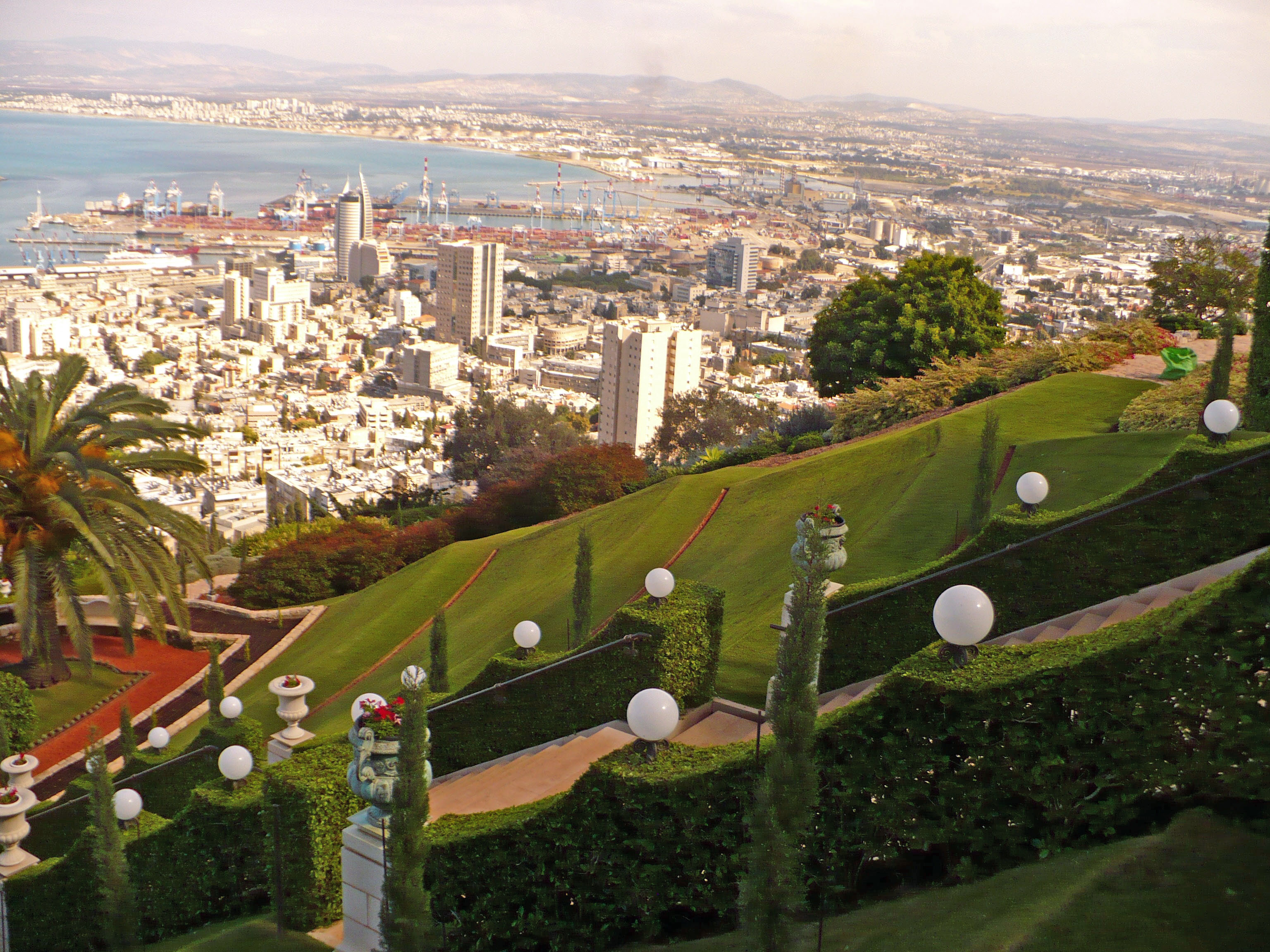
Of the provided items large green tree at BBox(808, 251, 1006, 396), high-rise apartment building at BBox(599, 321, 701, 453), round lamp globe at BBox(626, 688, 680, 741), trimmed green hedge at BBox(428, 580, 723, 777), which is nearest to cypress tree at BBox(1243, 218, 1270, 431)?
trimmed green hedge at BBox(428, 580, 723, 777)


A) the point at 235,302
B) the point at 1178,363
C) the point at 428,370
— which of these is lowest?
the point at 428,370

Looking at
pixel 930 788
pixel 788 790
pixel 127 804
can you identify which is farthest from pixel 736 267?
pixel 788 790

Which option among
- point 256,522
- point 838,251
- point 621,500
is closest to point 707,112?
point 838,251

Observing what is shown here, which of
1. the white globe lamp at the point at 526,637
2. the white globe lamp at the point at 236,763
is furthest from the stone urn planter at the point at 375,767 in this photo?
the white globe lamp at the point at 526,637

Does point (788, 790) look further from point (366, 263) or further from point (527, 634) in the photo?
point (366, 263)

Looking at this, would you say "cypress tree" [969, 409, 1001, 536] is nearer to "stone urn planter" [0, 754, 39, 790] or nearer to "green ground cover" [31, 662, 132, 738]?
"stone urn planter" [0, 754, 39, 790]
